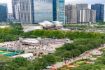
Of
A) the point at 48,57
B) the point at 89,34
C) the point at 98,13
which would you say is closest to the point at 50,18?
the point at 98,13

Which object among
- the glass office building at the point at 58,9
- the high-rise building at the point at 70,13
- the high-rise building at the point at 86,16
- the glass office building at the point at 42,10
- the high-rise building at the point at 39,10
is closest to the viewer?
the high-rise building at the point at 39,10

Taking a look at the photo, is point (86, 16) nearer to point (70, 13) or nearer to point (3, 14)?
point (70, 13)

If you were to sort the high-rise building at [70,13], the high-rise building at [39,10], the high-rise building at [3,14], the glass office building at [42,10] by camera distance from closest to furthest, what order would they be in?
the high-rise building at [39,10] → the glass office building at [42,10] → the high-rise building at [70,13] → the high-rise building at [3,14]

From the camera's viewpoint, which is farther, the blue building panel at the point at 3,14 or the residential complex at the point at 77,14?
the blue building panel at the point at 3,14

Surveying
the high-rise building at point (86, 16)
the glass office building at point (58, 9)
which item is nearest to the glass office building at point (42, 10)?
the glass office building at point (58, 9)

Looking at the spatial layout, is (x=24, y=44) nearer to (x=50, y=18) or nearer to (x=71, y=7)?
(x=50, y=18)

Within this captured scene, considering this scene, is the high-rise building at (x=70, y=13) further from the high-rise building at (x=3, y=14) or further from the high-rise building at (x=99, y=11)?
the high-rise building at (x=3, y=14)

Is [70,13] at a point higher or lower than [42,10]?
lower

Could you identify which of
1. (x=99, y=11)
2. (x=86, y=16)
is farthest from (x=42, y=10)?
(x=99, y=11)
